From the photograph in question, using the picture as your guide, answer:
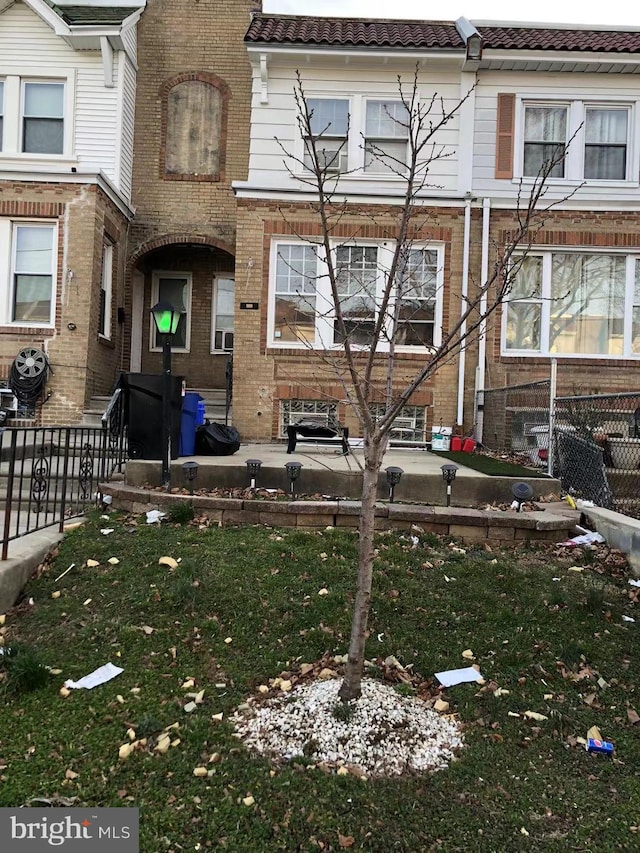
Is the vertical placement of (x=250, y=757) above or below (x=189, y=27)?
below

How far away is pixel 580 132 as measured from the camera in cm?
1048

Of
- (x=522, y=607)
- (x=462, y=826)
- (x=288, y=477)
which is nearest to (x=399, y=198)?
(x=288, y=477)

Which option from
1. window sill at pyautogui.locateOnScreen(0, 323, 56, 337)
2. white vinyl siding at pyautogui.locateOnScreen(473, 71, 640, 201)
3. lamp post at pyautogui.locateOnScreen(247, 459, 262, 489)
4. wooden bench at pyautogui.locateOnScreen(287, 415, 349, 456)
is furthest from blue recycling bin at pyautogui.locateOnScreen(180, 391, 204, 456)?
white vinyl siding at pyautogui.locateOnScreen(473, 71, 640, 201)

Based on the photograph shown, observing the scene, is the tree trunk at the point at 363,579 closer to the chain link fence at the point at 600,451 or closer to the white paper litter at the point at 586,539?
the white paper litter at the point at 586,539

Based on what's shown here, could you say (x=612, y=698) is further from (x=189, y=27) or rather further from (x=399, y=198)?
(x=189, y=27)

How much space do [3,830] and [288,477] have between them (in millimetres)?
3961

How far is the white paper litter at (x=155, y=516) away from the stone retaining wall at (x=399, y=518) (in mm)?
98

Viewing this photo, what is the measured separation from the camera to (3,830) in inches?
90.7

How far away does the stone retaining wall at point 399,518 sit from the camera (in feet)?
16.8

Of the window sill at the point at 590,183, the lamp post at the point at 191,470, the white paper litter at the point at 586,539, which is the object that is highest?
the window sill at the point at 590,183

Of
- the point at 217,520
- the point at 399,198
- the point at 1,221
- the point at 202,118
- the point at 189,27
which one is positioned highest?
the point at 189,27

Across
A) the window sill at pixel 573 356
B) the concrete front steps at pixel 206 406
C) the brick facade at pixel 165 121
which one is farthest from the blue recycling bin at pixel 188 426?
the window sill at pixel 573 356

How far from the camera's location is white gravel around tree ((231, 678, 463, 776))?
2.69m

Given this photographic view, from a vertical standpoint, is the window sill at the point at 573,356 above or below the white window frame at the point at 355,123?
below
